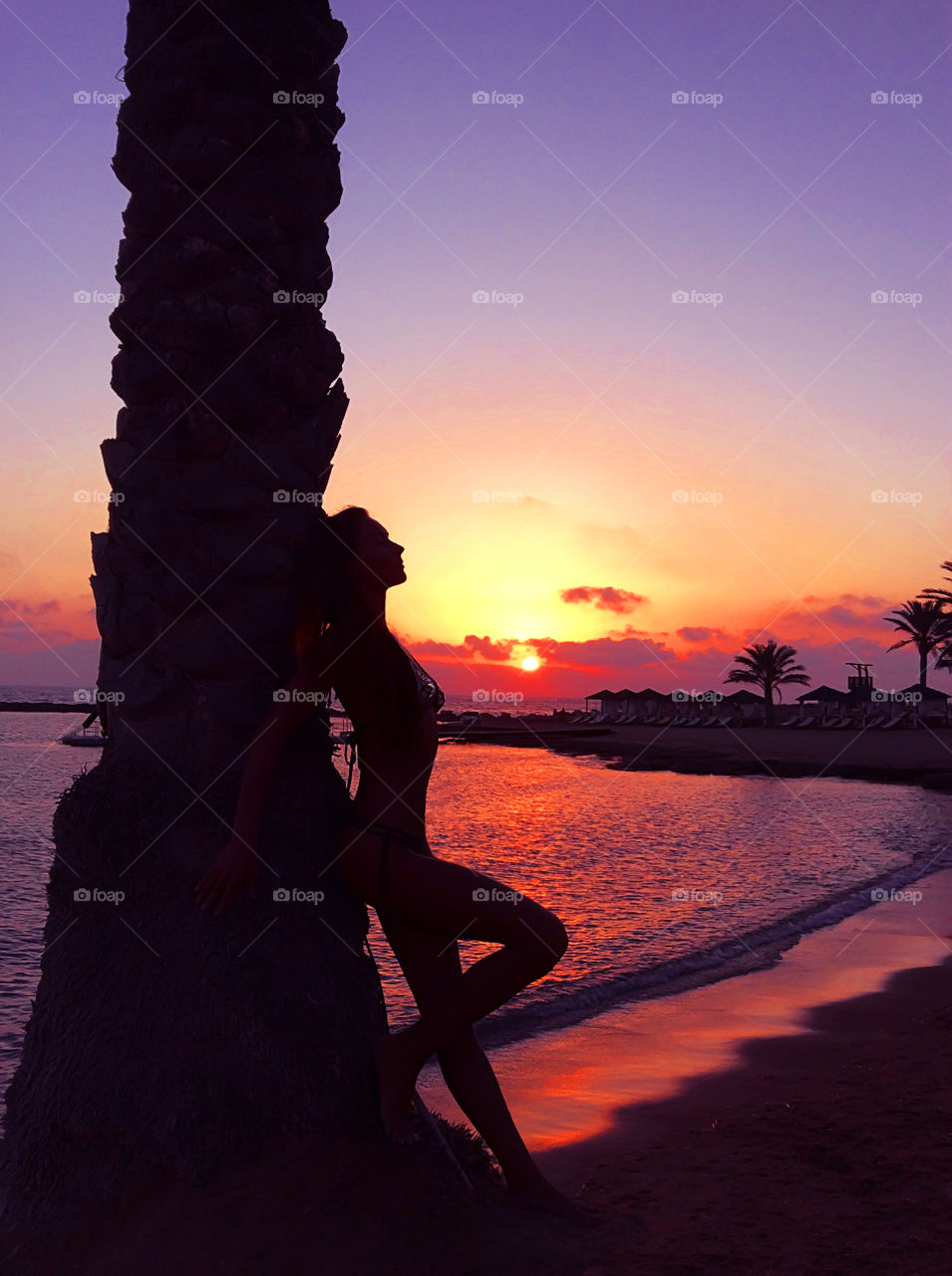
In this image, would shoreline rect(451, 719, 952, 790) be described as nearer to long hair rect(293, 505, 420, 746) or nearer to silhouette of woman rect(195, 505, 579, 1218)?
silhouette of woman rect(195, 505, 579, 1218)

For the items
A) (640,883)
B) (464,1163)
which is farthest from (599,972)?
(464,1163)

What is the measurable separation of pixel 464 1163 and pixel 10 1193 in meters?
1.43

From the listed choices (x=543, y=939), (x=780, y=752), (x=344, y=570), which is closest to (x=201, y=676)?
(x=344, y=570)

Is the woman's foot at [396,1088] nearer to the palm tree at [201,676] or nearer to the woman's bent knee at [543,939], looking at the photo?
the palm tree at [201,676]

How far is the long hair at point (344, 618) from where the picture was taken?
11.2 feet

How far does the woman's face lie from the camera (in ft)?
11.5

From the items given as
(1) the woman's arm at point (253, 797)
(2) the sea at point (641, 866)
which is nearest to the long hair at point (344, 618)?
(1) the woman's arm at point (253, 797)

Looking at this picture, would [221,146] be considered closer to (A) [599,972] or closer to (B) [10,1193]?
(B) [10,1193]

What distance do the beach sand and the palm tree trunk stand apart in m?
0.20

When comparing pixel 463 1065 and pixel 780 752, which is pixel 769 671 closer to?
pixel 780 752

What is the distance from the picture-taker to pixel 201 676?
341 centimetres

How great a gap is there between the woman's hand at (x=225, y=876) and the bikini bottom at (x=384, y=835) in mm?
357

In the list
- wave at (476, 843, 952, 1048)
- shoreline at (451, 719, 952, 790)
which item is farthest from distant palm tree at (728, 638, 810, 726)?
wave at (476, 843, 952, 1048)

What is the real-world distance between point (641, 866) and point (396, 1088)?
46.0ft
